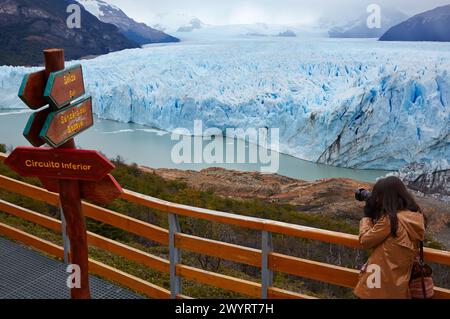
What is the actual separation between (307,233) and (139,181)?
9756 millimetres

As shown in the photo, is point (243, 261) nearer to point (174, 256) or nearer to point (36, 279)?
point (174, 256)

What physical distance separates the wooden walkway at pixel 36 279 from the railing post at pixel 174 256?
38 cm

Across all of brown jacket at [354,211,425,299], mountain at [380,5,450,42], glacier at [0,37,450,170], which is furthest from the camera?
mountain at [380,5,450,42]

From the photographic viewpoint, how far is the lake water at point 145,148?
1659 cm

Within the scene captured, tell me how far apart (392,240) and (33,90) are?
148cm

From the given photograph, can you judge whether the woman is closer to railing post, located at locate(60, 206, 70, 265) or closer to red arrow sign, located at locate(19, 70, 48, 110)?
red arrow sign, located at locate(19, 70, 48, 110)

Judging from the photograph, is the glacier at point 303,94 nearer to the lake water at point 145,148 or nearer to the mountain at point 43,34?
the lake water at point 145,148

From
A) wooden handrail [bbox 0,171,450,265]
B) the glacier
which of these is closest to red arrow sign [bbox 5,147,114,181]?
wooden handrail [bbox 0,171,450,265]

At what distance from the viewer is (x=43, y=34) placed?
3109 centimetres

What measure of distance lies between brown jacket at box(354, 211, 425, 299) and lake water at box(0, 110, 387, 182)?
14.0 m

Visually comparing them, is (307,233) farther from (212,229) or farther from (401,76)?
(401,76)

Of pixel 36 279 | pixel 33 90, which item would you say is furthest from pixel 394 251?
pixel 36 279

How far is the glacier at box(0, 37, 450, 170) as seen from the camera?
48.3 ft

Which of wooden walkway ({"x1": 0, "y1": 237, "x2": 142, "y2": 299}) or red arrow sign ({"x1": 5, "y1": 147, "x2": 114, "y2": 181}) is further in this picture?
wooden walkway ({"x1": 0, "y1": 237, "x2": 142, "y2": 299})
